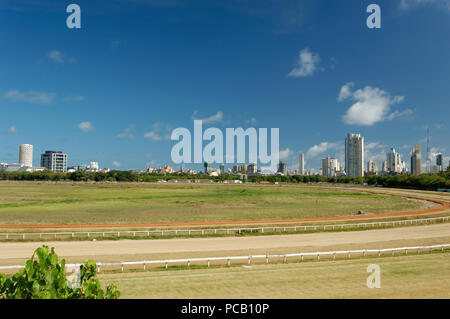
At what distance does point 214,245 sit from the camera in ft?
85.3

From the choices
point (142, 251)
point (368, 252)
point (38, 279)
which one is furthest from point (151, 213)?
point (38, 279)

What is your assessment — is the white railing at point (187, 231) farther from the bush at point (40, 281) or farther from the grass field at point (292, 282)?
the bush at point (40, 281)

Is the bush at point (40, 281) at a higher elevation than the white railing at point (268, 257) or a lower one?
higher

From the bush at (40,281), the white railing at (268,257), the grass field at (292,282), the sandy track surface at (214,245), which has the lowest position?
the sandy track surface at (214,245)

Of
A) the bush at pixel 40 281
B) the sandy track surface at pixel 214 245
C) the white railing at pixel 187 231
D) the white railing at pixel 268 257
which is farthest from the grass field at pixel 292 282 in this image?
the white railing at pixel 187 231

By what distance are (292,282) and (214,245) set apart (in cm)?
1230

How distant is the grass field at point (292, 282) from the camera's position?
12.7 m

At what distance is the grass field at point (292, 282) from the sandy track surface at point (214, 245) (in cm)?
615

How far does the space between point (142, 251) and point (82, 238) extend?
7034 mm

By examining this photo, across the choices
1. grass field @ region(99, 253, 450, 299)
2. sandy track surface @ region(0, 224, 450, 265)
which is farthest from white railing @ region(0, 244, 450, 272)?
sandy track surface @ region(0, 224, 450, 265)

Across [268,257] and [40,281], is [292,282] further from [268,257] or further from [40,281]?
[40,281]

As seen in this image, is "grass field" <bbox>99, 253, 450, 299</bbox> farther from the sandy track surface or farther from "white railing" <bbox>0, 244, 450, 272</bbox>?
the sandy track surface

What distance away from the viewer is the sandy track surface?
22.1 m

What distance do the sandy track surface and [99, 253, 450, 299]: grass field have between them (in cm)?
615
